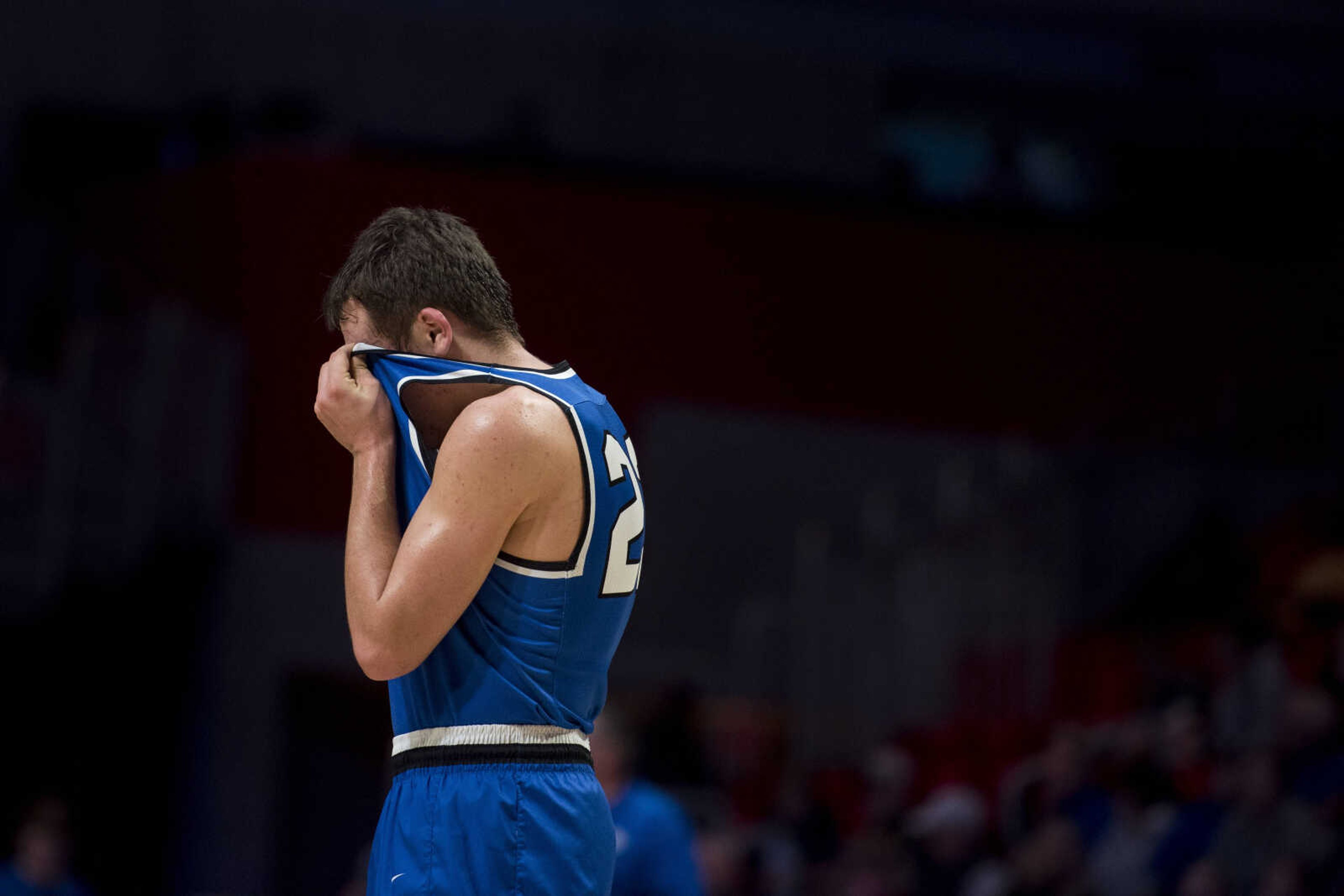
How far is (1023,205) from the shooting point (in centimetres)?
1265

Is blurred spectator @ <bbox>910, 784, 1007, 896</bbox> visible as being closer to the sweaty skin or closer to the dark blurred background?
the dark blurred background

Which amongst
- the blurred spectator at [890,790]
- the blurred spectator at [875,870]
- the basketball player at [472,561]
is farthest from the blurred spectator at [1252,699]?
the basketball player at [472,561]

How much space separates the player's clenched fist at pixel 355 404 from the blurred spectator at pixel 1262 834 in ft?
19.0

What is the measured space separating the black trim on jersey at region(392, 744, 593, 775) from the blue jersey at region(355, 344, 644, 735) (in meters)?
0.04

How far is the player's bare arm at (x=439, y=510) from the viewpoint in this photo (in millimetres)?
2576

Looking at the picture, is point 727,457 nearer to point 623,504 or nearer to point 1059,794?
point 1059,794

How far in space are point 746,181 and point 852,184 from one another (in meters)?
1.57

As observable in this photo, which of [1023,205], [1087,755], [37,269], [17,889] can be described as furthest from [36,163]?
[1087,755]

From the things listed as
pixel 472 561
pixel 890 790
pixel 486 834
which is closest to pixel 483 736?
pixel 486 834

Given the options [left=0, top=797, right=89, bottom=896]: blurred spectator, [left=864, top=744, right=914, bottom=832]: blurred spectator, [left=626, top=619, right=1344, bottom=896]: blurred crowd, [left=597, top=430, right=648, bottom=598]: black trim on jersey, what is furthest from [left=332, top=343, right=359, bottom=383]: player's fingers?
[left=864, top=744, right=914, bottom=832]: blurred spectator

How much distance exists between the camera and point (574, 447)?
2732 millimetres

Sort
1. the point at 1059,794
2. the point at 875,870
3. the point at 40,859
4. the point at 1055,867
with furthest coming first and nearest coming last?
1. the point at 875,870
2. the point at 1059,794
3. the point at 1055,867
4. the point at 40,859

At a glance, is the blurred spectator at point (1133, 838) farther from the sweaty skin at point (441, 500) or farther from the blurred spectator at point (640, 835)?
the sweaty skin at point (441, 500)

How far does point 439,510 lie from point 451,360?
290 millimetres
